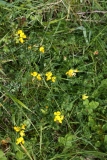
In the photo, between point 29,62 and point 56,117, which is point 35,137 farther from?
point 29,62

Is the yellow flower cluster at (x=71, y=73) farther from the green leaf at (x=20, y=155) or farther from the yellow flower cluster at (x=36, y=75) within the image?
the green leaf at (x=20, y=155)

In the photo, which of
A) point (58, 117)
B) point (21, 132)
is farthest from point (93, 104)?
point (21, 132)

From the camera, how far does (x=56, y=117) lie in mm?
2762

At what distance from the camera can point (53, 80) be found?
285 centimetres

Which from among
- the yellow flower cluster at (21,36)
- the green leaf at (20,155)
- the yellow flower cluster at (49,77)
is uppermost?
the yellow flower cluster at (21,36)

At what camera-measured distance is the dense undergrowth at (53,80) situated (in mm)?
2766

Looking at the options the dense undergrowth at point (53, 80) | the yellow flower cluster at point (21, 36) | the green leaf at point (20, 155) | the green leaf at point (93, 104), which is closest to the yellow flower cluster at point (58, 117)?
the dense undergrowth at point (53, 80)

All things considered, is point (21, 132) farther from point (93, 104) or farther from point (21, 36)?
point (21, 36)

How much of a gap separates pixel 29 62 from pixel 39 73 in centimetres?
11

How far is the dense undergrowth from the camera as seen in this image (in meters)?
2.77

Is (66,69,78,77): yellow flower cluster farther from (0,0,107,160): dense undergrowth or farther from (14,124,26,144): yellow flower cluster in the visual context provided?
(14,124,26,144): yellow flower cluster

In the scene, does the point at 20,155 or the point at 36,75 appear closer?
the point at 20,155

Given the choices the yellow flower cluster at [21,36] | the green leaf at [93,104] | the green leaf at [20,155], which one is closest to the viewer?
the green leaf at [20,155]

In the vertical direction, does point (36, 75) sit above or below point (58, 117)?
above
